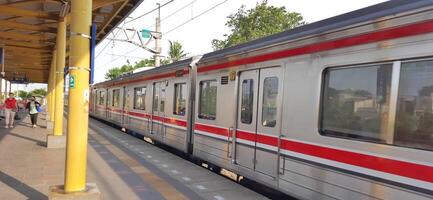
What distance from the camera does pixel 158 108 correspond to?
14195 mm

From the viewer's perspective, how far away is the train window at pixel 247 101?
7.80 metres

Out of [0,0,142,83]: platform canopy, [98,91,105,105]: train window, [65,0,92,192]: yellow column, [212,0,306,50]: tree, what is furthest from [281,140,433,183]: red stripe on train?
[212,0,306,50]: tree

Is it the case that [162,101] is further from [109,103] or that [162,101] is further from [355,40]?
[109,103]

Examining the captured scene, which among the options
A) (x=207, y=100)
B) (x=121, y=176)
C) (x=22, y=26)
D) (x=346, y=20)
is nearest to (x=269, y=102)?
(x=346, y=20)

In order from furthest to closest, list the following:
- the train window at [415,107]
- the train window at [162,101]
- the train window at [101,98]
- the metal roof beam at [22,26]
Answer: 1. the train window at [101,98]
2. the metal roof beam at [22,26]
3. the train window at [162,101]
4. the train window at [415,107]

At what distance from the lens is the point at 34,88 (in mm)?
117125

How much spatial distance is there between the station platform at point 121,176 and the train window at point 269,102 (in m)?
1.26

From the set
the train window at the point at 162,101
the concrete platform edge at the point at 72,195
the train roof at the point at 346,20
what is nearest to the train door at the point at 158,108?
the train window at the point at 162,101

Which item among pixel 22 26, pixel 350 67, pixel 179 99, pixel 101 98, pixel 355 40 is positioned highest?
pixel 22 26

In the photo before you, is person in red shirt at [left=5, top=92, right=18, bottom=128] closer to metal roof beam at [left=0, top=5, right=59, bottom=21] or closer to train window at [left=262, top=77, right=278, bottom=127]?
metal roof beam at [left=0, top=5, right=59, bottom=21]

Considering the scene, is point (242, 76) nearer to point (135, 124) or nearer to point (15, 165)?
point (15, 165)

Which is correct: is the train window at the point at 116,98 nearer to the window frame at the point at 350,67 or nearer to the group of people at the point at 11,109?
the group of people at the point at 11,109

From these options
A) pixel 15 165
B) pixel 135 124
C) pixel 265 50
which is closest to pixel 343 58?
pixel 265 50

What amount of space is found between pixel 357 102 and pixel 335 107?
38 centimetres
